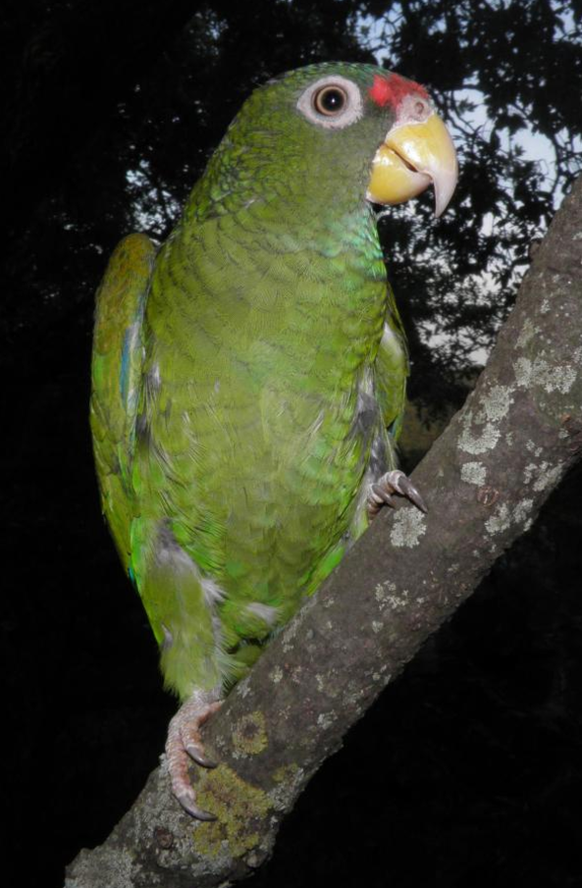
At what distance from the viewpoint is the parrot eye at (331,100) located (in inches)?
74.6

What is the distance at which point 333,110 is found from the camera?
6.22 ft

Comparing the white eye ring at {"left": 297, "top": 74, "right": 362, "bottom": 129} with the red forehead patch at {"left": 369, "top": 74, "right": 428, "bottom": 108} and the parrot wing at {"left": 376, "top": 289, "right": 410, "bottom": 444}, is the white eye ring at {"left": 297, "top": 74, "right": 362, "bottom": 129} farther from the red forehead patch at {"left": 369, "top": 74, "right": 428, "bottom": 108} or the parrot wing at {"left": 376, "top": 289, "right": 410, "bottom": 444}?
the parrot wing at {"left": 376, "top": 289, "right": 410, "bottom": 444}

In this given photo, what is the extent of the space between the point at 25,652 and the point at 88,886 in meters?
3.13

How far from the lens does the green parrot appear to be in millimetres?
1837

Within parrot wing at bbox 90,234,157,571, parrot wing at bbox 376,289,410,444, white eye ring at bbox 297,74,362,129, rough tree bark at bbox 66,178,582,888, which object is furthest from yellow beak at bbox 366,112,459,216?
rough tree bark at bbox 66,178,582,888

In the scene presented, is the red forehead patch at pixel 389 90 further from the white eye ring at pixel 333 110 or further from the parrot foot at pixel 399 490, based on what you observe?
the parrot foot at pixel 399 490

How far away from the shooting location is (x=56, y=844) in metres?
4.56

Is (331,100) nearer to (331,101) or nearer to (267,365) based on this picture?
(331,101)

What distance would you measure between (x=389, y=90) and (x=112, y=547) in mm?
4323

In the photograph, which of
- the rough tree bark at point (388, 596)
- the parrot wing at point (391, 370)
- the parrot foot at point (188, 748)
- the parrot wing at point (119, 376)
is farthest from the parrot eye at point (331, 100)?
the parrot foot at point (188, 748)

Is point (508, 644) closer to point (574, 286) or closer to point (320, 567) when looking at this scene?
point (320, 567)

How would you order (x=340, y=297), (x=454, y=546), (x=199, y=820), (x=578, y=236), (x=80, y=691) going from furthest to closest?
(x=80, y=691)
(x=340, y=297)
(x=199, y=820)
(x=454, y=546)
(x=578, y=236)

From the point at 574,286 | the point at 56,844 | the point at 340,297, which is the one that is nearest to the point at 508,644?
the point at 56,844

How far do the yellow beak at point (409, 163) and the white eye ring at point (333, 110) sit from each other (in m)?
0.12
